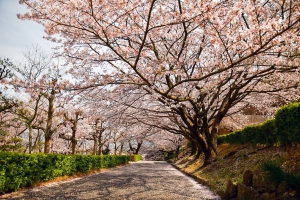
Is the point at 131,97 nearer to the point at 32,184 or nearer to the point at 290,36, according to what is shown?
the point at 32,184

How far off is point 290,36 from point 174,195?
528cm

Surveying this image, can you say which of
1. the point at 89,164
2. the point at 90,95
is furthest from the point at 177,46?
the point at 89,164

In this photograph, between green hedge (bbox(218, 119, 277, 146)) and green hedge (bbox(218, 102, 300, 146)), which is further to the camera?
green hedge (bbox(218, 119, 277, 146))

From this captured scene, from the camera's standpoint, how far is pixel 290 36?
5.69 m

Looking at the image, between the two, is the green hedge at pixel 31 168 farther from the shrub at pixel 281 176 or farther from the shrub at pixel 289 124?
the shrub at pixel 289 124

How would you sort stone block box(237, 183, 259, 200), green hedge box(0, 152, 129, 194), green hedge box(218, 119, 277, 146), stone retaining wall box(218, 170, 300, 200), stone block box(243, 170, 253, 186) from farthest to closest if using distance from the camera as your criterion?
green hedge box(218, 119, 277, 146), green hedge box(0, 152, 129, 194), stone block box(243, 170, 253, 186), stone block box(237, 183, 259, 200), stone retaining wall box(218, 170, 300, 200)

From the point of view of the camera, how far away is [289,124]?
605cm

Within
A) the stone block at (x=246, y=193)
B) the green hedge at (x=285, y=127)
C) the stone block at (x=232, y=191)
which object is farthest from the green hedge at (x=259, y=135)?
the stone block at (x=246, y=193)

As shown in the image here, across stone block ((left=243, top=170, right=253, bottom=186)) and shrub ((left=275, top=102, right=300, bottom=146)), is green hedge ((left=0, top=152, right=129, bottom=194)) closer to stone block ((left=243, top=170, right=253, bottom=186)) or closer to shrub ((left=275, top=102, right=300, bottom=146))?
stone block ((left=243, top=170, right=253, bottom=186))

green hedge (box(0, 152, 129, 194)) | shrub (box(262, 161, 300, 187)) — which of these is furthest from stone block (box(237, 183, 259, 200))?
green hedge (box(0, 152, 129, 194))

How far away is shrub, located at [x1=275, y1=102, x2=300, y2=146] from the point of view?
573 centimetres

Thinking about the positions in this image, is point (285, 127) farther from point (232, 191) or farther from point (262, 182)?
A: point (232, 191)

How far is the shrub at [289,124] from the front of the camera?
573 cm

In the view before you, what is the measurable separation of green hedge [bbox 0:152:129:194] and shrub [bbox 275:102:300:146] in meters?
8.02
